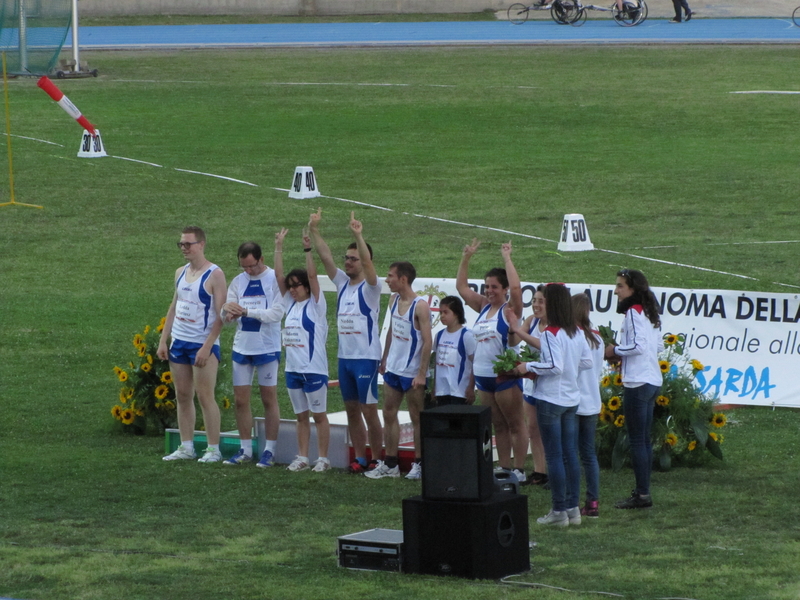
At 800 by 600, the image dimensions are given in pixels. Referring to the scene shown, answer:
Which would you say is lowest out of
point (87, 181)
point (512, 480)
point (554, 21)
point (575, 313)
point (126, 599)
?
point (126, 599)

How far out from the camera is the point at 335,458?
38.2ft

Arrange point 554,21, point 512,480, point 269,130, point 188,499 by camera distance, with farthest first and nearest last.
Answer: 1. point 554,21
2. point 269,130
3. point 188,499
4. point 512,480

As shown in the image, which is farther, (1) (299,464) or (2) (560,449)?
(1) (299,464)

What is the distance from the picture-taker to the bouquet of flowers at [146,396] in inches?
509

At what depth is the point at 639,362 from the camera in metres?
9.80

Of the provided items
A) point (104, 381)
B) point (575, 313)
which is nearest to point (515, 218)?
point (104, 381)

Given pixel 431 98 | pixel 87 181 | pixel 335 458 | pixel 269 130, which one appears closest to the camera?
pixel 335 458

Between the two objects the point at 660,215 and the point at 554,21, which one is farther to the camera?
the point at 554,21

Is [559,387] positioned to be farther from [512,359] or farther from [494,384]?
[494,384]

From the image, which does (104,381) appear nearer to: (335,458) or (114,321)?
(114,321)

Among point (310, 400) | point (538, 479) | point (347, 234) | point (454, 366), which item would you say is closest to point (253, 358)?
point (310, 400)

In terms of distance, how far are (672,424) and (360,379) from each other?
2591mm

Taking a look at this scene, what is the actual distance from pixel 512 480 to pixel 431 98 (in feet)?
83.8

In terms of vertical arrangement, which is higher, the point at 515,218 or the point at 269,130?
the point at 269,130
